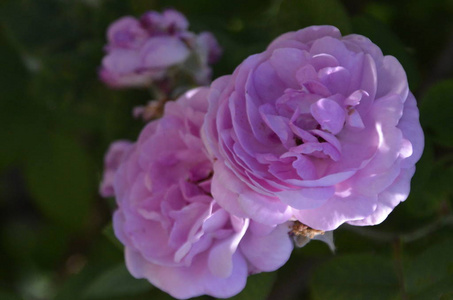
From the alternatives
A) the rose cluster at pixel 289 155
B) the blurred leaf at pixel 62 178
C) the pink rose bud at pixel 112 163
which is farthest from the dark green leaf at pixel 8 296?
the rose cluster at pixel 289 155

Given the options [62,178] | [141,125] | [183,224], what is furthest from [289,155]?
[62,178]

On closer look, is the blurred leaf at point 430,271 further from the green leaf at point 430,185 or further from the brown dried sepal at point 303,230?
the brown dried sepal at point 303,230

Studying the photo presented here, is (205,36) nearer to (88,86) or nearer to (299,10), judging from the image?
(299,10)

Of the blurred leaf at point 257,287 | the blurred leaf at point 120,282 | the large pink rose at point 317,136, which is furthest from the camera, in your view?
the blurred leaf at point 120,282

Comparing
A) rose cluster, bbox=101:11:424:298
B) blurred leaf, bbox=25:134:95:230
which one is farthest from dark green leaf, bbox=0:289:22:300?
rose cluster, bbox=101:11:424:298

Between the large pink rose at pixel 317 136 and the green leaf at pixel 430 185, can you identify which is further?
the green leaf at pixel 430 185

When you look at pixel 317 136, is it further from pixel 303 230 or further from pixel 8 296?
pixel 8 296

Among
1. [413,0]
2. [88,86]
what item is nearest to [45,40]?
[88,86]
